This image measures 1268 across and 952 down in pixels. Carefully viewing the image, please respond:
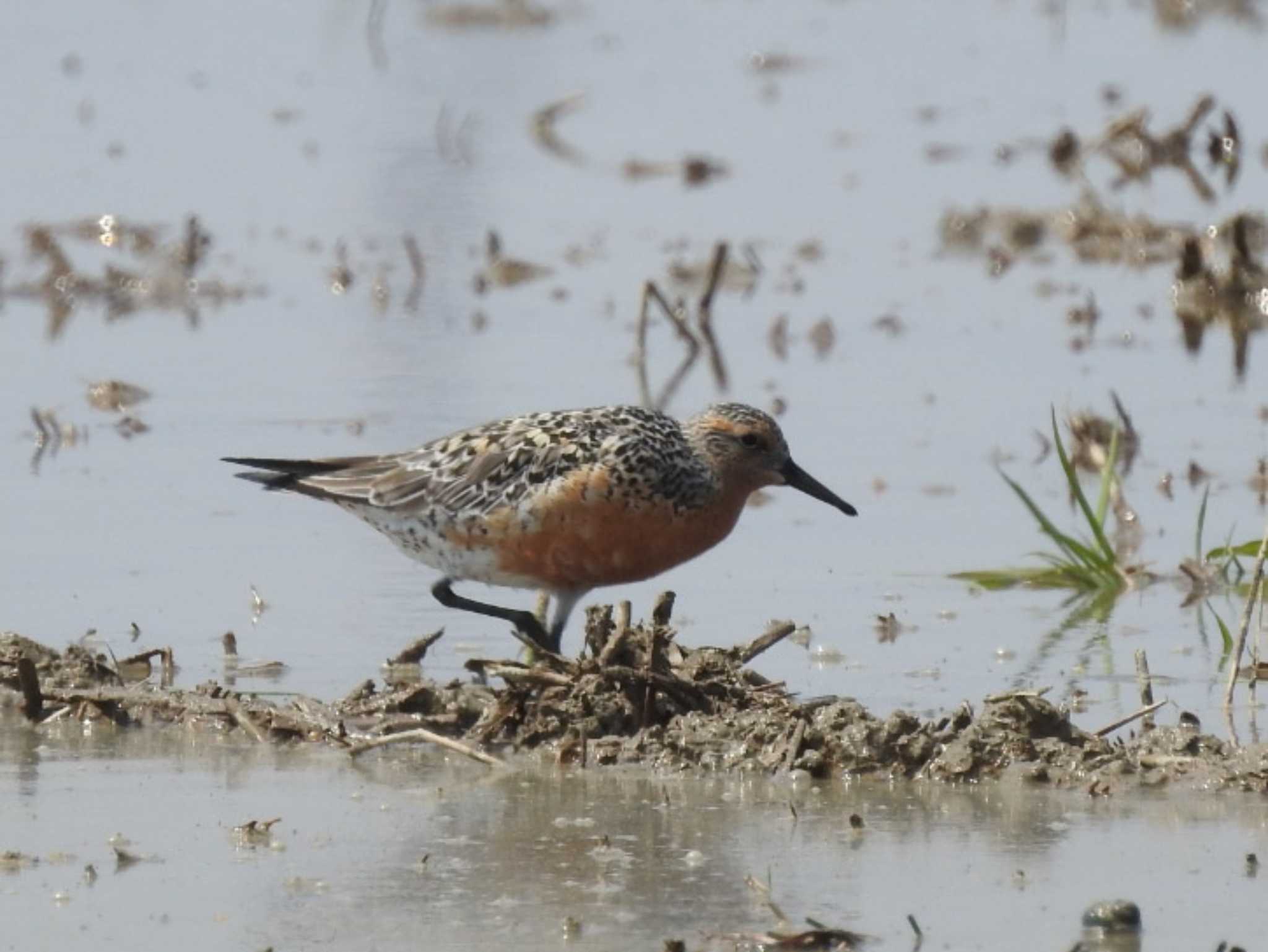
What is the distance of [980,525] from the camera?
10.9m

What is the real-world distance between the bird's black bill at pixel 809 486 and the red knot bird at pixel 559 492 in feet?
0.04

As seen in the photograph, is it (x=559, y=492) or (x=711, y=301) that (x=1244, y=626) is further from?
(x=711, y=301)

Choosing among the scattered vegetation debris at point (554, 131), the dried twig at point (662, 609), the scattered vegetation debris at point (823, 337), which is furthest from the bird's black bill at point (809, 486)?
the scattered vegetation debris at point (554, 131)

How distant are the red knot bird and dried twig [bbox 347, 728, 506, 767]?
3.25 feet

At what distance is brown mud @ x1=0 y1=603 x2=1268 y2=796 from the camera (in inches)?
296

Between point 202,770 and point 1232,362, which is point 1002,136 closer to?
point 1232,362

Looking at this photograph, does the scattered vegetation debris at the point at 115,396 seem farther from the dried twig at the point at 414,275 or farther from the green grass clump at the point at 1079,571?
the green grass clump at the point at 1079,571

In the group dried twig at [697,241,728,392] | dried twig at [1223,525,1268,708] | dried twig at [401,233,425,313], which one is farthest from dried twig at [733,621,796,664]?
dried twig at [401,233,425,313]

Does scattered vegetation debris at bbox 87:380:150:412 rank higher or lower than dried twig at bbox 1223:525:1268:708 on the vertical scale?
higher

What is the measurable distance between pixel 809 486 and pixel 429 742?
8.06 ft

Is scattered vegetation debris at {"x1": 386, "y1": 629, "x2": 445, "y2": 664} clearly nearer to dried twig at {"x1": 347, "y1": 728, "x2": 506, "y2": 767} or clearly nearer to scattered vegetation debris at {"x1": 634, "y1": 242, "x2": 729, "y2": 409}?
dried twig at {"x1": 347, "y1": 728, "x2": 506, "y2": 767}

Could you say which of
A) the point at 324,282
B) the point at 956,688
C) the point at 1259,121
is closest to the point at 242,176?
the point at 324,282

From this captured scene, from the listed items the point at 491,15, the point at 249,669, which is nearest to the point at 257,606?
the point at 249,669

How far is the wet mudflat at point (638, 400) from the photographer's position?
6.73 metres
